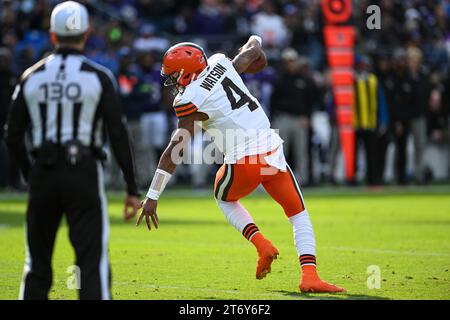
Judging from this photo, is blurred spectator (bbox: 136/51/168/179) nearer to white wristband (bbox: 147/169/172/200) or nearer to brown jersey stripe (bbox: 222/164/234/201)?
brown jersey stripe (bbox: 222/164/234/201)

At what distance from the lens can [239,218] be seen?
8.67m

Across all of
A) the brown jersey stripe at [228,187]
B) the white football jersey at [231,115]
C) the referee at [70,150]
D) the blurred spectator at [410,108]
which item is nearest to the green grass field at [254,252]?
the brown jersey stripe at [228,187]

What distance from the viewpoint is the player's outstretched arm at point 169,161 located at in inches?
300

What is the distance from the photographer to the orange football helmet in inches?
333

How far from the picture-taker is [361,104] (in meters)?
21.5

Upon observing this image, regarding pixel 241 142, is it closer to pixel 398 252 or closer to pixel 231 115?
pixel 231 115

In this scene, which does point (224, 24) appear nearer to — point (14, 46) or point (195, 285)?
point (14, 46)

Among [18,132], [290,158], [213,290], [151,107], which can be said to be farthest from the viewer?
[290,158]

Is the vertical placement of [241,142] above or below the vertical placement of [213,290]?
above

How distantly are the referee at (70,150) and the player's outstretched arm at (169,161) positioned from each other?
1245mm

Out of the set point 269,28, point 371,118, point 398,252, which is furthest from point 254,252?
point 269,28

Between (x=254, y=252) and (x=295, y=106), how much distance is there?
10.3 m

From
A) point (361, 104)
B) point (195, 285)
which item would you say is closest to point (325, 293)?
point (195, 285)

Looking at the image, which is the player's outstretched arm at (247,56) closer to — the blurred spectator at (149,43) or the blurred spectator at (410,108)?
the blurred spectator at (410,108)
